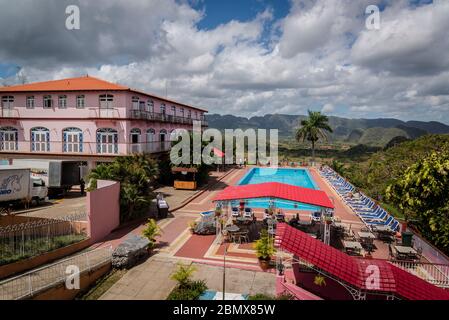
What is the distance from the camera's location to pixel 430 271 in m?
11.4

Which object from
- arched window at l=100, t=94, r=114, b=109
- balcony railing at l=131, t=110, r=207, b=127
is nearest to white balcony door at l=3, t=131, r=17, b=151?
arched window at l=100, t=94, r=114, b=109

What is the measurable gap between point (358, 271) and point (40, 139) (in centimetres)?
2898

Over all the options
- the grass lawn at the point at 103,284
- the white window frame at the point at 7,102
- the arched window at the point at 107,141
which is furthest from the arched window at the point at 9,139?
the grass lawn at the point at 103,284

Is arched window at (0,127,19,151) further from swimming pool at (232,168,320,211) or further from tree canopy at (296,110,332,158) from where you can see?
tree canopy at (296,110,332,158)

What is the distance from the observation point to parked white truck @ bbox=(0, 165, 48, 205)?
1691cm

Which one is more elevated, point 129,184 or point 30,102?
point 30,102

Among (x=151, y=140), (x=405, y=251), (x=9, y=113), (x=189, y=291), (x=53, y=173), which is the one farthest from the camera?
(x=151, y=140)

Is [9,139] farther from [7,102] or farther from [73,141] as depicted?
[73,141]

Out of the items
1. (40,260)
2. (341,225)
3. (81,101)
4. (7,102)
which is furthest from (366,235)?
(7,102)

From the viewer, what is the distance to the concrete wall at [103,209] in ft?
46.3

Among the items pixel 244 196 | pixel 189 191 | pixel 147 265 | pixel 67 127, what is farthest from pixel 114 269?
pixel 67 127

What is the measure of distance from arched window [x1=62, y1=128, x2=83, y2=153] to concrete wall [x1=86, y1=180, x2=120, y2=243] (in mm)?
12780

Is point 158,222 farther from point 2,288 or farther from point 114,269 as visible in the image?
point 2,288
